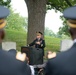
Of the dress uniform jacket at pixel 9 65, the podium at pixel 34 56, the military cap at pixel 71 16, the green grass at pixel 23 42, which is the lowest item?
the green grass at pixel 23 42

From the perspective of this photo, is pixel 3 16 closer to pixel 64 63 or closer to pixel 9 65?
pixel 9 65

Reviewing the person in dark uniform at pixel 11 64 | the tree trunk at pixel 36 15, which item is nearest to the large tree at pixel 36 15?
the tree trunk at pixel 36 15

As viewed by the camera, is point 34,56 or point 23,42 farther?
point 23,42

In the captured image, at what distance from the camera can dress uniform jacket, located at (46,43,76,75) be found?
2912 millimetres

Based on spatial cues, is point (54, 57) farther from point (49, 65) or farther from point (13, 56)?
point (13, 56)

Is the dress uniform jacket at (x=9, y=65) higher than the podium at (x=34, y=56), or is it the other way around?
the dress uniform jacket at (x=9, y=65)


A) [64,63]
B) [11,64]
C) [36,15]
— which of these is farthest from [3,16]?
[36,15]

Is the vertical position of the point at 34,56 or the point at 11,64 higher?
the point at 11,64

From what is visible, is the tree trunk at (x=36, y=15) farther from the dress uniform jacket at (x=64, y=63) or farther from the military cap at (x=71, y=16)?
the dress uniform jacket at (x=64, y=63)

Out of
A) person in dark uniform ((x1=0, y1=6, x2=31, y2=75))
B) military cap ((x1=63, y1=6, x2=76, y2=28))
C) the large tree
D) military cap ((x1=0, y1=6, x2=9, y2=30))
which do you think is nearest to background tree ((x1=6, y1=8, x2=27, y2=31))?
the large tree

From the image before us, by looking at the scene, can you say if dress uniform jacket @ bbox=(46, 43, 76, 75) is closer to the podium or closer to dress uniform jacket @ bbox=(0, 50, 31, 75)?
dress uniform jacket @ bbox=(0, 50, 31, 75)

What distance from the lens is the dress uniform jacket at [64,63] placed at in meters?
2.91

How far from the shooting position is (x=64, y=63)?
9.59 feet

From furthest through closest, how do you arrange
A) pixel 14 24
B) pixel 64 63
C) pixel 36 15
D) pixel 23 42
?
pixel 14 24, pixel 23 42, pixel 36 15, pixel 64 63
